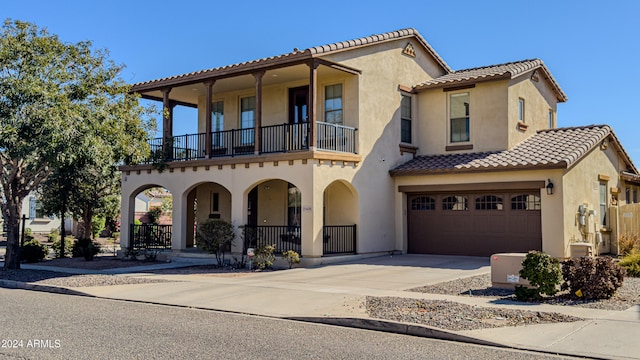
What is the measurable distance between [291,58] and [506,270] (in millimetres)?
9468

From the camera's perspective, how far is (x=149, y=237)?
23.5 meters

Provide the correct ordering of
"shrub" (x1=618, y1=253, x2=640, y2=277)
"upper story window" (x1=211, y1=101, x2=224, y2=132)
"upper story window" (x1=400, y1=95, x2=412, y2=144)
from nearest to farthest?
"shrub" (x1=618, y1=253, x2=640, y2=277) → "upper story window" (x1=400, y1=95, x2=412, y2=144) → "upper story window" (x1=211, y1=101, x2=224, y2=132)

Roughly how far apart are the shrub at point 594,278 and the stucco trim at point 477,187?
7648mm

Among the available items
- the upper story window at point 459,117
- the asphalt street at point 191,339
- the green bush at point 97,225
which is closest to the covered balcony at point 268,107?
the upper story window at point 459,117

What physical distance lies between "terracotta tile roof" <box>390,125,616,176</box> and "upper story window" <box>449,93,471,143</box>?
76 cm

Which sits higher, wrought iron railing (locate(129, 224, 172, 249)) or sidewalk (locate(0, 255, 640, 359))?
wrought iron railing (locate(129, 224, 172, 249))

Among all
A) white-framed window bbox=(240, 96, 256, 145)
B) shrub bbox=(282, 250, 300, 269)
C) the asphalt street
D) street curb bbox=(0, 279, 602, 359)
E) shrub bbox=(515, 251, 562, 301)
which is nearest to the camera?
the asphalt street

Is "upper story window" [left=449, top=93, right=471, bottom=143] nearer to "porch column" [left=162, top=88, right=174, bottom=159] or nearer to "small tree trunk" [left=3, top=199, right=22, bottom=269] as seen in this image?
"porch column" [left=162, top=88, right=174, bottom=159]

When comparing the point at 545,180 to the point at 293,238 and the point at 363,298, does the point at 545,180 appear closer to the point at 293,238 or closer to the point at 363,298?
the point at 293,238

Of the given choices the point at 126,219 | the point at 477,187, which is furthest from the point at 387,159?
the point at 126,219

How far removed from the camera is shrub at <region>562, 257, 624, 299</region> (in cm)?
1147

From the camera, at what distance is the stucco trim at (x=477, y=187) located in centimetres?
1927

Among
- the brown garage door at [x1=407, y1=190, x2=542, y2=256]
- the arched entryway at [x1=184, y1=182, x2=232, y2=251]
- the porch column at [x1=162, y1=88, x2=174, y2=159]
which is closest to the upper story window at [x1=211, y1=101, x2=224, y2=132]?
the porch column at [x1=162, y1=88, x2=174, y2=159]

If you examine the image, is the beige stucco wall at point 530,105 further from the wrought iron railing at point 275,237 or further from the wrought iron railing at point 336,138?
the wrought iron railing at point 275,237
